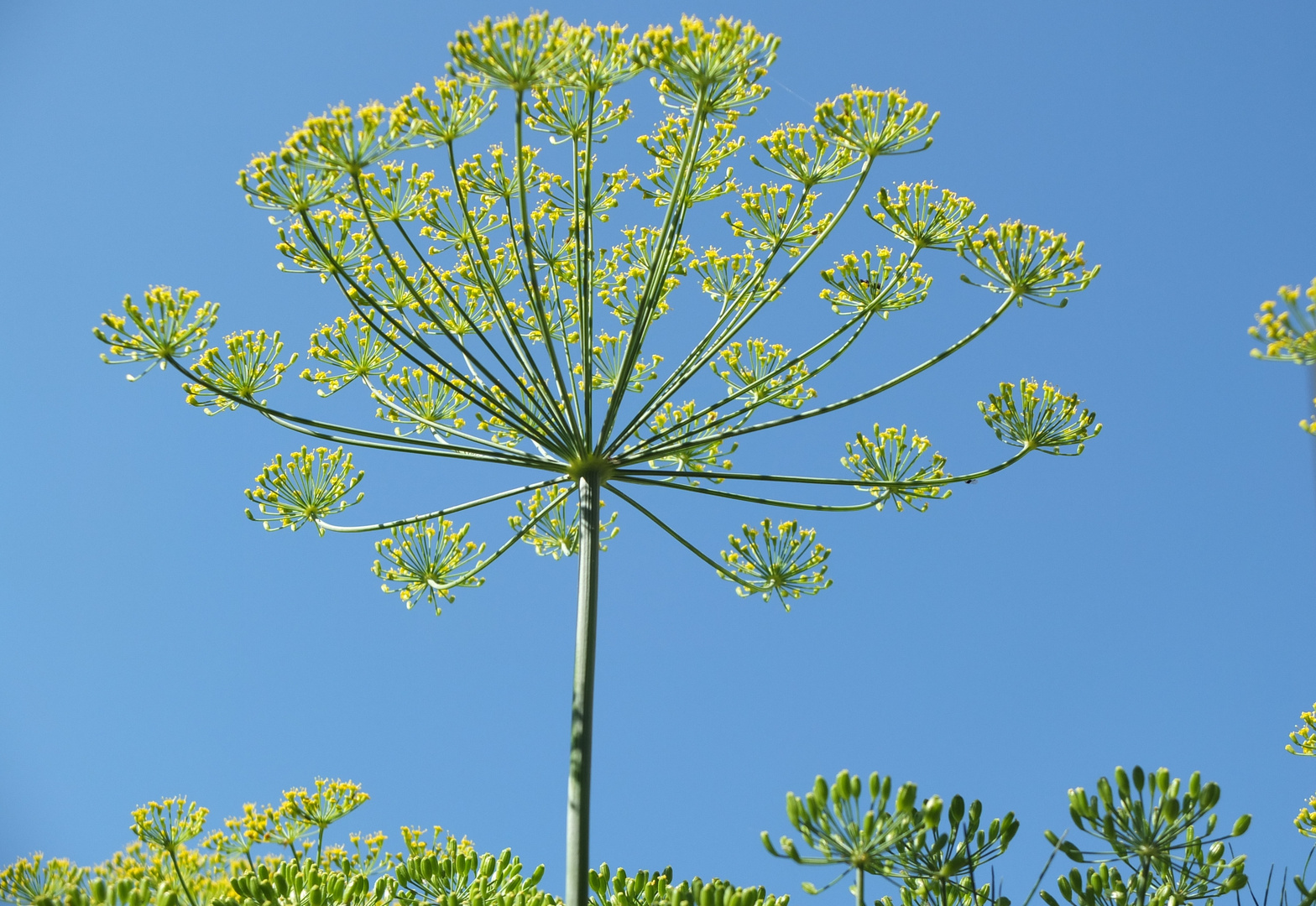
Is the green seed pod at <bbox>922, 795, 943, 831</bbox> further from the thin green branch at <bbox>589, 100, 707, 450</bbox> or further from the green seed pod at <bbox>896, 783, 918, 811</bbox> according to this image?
the thin green branch at <bbox>589, 100, 707, 450</bbox>

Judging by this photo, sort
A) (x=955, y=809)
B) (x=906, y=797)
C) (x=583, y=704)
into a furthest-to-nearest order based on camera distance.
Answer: (x=583, y=704) → (x=955, y=809) → (x=906, y=797)

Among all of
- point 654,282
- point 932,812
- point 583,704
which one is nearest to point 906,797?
point 932,812

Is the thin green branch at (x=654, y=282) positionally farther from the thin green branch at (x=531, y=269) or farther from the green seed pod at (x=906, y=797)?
the green seed pod at (x=906, y=797)

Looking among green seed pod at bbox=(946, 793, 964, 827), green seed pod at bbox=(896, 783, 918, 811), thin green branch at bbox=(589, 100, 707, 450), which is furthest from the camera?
thin green branch at bbox=(589, 100, 707, 450)

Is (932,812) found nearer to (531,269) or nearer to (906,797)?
(906,797)

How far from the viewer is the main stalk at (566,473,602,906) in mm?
6789

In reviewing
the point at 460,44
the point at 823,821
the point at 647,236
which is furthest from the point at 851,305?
the point at 823,821

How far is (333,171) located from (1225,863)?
26.9 feet

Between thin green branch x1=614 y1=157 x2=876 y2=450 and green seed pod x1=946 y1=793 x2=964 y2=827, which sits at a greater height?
thin green branch x1=614 y1=157 x2=876 y2=450

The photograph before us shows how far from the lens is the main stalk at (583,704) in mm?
6789

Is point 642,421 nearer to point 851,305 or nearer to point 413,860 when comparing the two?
point 851,305

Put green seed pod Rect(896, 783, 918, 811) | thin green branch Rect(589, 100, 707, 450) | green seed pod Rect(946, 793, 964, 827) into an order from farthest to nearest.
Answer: thin green branch Rect(589, 100, 707, 450) < green seed pod Rect(946, 793, 964, 827) < green seed pod Rect(896, 783, 918, 811)

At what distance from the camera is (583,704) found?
7273 mm

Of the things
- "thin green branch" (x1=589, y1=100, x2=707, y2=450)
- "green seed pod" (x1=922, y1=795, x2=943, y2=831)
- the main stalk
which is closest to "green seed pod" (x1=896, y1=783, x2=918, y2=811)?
"green seed pod" (x1=922, y1=795, x2=943, y2=831)
